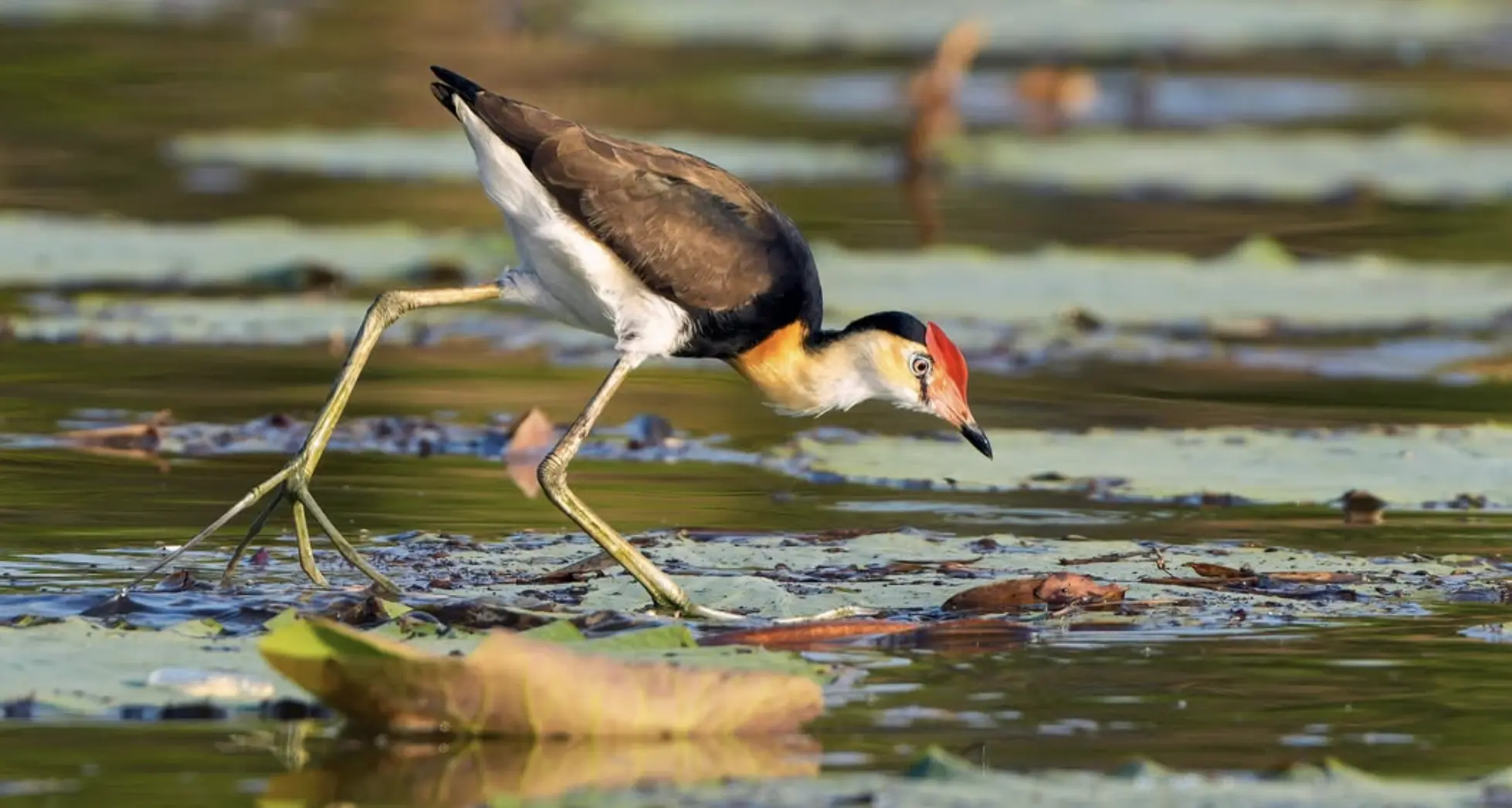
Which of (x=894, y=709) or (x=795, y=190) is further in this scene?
(x=795, y=190)

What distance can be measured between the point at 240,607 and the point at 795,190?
10.7 meters

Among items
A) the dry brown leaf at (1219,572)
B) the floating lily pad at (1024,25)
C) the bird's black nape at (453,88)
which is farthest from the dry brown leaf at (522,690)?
the floating lily pad at (1024,25)

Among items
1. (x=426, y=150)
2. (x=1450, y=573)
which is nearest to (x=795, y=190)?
(x=426, y=150)

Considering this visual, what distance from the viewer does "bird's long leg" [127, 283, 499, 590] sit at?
6.84 m

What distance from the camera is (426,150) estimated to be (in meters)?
18.1

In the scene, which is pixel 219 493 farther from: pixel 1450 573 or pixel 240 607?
pixel 1450 573

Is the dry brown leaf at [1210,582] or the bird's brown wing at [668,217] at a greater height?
the bird's brown wing at [668,217]

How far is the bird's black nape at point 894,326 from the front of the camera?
7.87 meters

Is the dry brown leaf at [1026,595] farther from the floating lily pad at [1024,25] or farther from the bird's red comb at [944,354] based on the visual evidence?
the floating lily pad at [1024,25]

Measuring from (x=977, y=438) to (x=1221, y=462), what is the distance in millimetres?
1242

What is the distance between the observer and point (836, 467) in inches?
342

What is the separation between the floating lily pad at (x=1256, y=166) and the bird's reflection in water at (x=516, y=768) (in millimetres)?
12386

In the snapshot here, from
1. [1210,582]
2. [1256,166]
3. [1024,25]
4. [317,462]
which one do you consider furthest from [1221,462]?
[1024,25]

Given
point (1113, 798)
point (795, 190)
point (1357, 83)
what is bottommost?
point (1113, 798)
